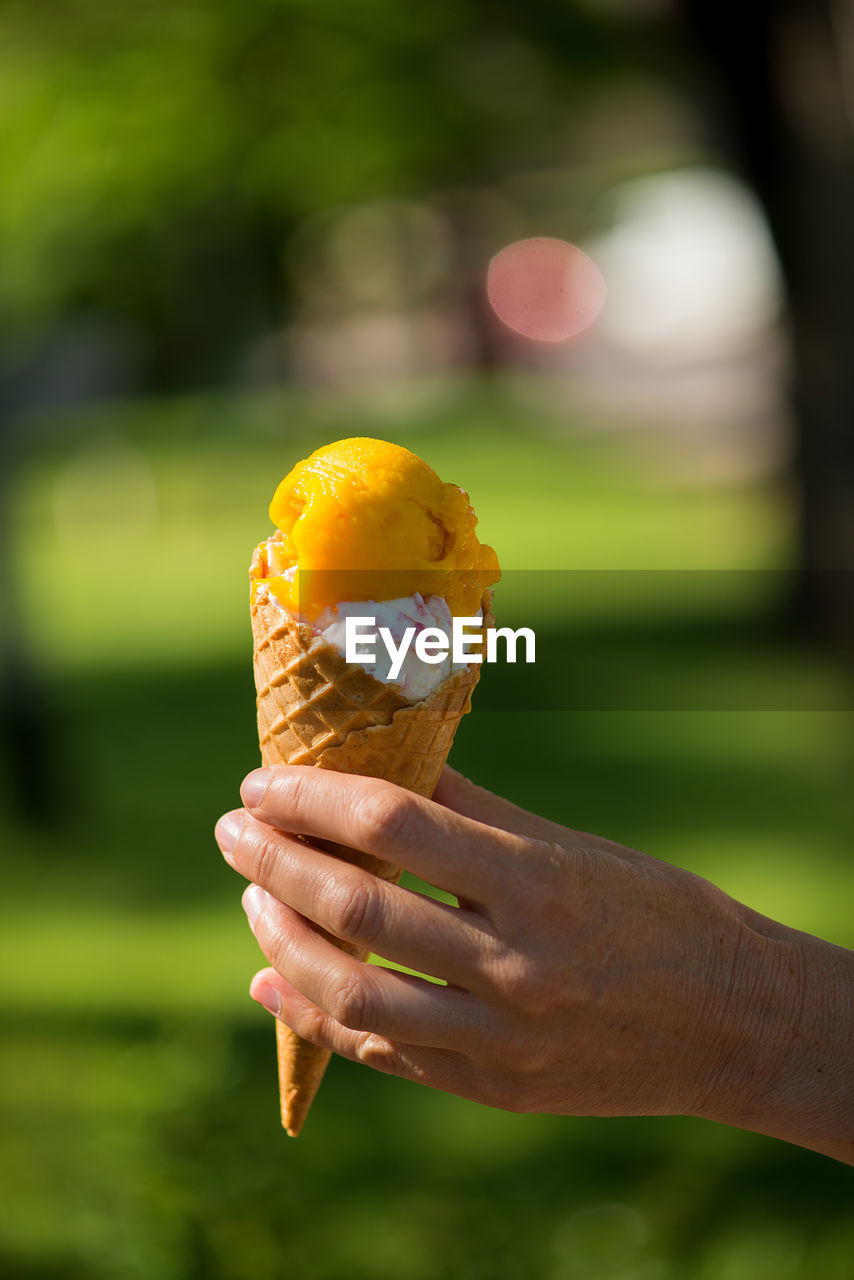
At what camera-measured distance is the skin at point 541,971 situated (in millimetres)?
1713

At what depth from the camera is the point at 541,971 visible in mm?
1719

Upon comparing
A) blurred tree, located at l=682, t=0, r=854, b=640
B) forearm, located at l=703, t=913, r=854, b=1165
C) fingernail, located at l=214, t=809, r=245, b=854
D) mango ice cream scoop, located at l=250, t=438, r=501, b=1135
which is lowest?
forearm, located at l=703, t=913, r=854, b=1165

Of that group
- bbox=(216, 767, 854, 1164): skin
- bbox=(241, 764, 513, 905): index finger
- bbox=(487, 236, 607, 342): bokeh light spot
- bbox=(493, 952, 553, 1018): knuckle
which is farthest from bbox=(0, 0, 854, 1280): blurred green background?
bbox=(487, 236, 607, 342): bokeh light spot

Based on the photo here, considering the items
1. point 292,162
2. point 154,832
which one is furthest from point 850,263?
point 154,832

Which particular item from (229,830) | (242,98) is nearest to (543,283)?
(242,98)

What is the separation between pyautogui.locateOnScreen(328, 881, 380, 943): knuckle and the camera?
1.72 metres

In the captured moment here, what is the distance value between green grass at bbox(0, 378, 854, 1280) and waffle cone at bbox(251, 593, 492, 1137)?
187cm

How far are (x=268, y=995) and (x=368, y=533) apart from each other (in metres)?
0.77

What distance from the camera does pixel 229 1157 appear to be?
12.5ft

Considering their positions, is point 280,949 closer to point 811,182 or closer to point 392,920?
point 392,920

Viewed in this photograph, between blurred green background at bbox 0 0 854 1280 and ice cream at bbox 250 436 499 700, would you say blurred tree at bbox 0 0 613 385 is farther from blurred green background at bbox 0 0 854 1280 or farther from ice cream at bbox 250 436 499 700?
ice cream at bbox 250 436 499 700

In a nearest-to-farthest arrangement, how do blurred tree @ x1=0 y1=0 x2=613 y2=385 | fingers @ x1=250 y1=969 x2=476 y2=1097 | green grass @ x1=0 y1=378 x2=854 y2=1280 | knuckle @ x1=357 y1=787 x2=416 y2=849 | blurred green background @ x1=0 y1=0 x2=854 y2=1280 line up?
knuckle @ x1=357 y1=787 x2=416 y2=849 < fingers @ x1=250 y1=969 x2=476 y2=1097 < green grass @ x1=0 y1=378 x2=854 y2=1280 < blurred green background @ x1=0 y1=0 x2=854 y2=1280 < blurred tree @ x1=0 y1=0 x2=613 y2=385

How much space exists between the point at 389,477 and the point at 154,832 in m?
5.30

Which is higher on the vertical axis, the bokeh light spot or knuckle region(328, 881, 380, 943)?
the bokeh light spot
